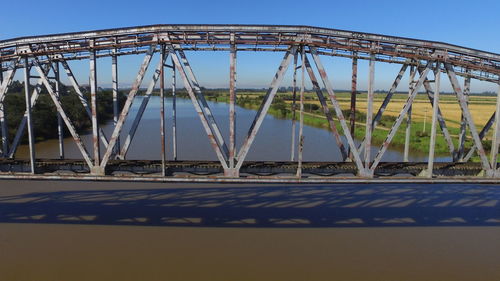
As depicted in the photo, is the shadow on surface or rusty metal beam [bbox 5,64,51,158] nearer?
rusty metal beam [bbox 5,64,51,158]

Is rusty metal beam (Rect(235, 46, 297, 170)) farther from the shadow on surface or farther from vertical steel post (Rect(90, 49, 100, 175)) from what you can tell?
the shadow on surface

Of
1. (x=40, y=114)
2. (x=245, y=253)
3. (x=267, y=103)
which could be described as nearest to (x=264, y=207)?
(x=245, y=253)

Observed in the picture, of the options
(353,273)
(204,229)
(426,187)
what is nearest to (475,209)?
(426,187)

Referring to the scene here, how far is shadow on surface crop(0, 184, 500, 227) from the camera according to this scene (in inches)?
476

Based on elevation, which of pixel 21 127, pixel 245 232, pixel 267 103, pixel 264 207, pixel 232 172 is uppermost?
pixel 267 103

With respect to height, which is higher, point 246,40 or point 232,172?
point 246,40

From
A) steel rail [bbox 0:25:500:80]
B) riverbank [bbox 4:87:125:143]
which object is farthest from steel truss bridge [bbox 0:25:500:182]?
riverbank [bbox 4:87:125:143]

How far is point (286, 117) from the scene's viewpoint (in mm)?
58281

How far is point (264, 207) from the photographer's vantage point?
534 inches

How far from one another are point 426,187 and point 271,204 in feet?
28.3

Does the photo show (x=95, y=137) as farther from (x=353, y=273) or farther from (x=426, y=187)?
(x=426, y=187)

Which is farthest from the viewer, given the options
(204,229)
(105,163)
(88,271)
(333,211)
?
(333,211)

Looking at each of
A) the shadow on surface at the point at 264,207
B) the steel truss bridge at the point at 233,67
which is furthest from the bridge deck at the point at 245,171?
the shadow on surface at the point at 264,207

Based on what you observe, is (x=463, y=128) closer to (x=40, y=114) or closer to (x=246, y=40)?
(x=246, y=40)
